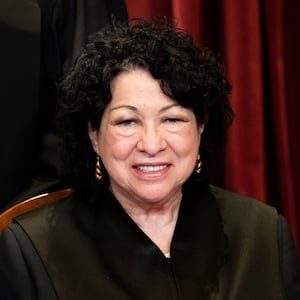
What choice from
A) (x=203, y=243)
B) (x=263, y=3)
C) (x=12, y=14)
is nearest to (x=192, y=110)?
(x=203, y=243)

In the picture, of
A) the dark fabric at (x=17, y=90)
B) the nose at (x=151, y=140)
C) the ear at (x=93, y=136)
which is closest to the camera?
the nose at (x=151, y=140)

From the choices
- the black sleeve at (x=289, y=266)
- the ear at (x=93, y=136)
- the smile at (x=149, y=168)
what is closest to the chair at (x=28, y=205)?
the ear at (x=93, y=136)

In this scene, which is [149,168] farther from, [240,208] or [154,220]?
[240,208]

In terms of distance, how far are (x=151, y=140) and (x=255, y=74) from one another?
2.30ft

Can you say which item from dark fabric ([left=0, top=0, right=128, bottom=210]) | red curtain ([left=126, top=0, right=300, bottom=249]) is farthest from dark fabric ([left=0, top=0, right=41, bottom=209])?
red curtain ([left=126, top=0, right=300, bottom=249])

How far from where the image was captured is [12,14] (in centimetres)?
151

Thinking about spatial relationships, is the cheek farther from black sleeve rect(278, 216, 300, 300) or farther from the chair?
black sleeve rect(278, 216, 300, 300)

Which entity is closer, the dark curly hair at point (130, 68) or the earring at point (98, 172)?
the dark curly hair at point (130, 68)

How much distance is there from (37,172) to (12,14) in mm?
424

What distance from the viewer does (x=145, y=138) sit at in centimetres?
126

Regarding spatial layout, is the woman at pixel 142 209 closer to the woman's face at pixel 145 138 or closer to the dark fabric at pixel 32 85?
the woman's face at pixel 145 138

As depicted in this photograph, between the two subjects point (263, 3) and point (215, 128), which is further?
point (263, 3)

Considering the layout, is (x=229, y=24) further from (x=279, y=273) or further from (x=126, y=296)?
(x=126, y=296)

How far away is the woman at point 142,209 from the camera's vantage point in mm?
1275
